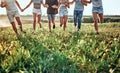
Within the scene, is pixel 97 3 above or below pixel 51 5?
above

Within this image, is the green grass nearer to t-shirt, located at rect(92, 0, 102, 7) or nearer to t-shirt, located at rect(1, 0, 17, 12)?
t-shirt, located at rect(1, 0, 17, 12)

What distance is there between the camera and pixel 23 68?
8250 mm

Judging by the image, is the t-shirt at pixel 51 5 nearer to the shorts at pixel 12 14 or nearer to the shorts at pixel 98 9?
the shorts at pixel 98 9

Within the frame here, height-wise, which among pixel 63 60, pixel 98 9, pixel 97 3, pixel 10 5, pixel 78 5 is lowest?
pixel 63 60

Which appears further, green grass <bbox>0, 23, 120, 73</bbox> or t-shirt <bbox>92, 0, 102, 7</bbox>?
t-shirt <bbox>92, 0, 102, 7</bbox>

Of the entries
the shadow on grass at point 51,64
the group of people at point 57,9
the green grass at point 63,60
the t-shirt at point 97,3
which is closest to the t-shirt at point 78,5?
the group of people at point 57,9

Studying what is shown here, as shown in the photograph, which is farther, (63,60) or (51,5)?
(51,5)

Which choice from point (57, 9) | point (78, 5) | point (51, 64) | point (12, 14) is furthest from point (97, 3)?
point (51, 64)

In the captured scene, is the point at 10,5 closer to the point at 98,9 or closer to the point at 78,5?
the point at 78,5

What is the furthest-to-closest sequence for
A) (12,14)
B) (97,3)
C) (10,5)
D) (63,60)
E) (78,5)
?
(78,5) < (97,3) < (12,14) < (10,5) < (63,60)

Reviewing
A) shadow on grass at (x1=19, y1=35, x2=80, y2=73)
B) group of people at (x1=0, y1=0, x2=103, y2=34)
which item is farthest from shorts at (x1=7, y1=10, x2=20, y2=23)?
shadow on grass at (x1=19, y1=35, x2=80, y2=73)

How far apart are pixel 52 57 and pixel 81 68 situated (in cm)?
96

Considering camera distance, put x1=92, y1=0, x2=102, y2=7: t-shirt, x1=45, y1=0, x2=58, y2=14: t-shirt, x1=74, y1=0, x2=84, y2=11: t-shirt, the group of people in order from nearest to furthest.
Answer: the group of people < x1=92, y1=0, x2=102, y2=7: t-shirt < x1=74, y1=0, x2=84, y2=11: t-shirt < x1=45, y1=0, x2=58, y2=14: t-shirt

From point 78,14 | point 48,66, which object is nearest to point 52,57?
point 48,66
